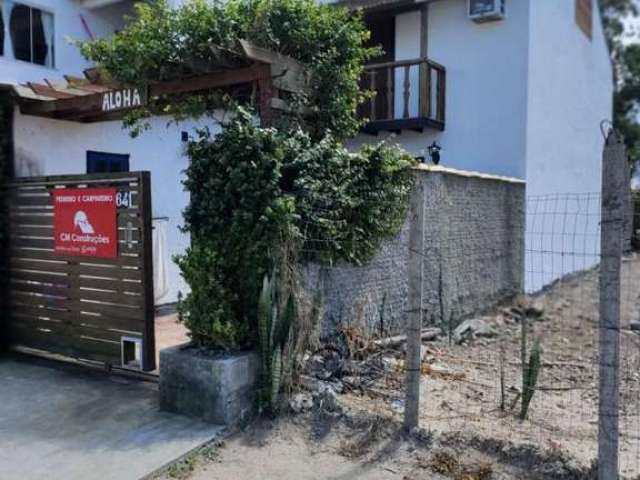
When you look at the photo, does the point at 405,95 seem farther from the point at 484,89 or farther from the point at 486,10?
the point at 486,10

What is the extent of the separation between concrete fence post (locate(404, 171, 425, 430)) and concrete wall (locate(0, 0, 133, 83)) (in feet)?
29.6

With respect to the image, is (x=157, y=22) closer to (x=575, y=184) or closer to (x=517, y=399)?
(x=517, y=399)

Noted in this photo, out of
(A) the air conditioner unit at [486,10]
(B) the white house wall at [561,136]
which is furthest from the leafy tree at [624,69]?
(A) the air conditioner unit at [486,10]

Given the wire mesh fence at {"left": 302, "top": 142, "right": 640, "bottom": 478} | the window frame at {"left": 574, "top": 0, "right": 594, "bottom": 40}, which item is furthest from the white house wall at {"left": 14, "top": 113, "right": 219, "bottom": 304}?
the window frame at {"left": 574, "top": 0, "right": 594, "bottom": 40}

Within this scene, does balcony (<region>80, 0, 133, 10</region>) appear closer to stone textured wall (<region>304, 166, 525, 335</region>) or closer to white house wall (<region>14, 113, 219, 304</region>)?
white house wall (<region>14, 113, 219, 304</region>)

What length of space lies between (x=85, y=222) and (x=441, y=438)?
395cm

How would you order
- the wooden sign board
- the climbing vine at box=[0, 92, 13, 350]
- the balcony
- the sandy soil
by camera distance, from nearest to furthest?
the sandy soil → the wooden sign board → the climbing vine at box=[0, 92, 13, 350] → the balcony

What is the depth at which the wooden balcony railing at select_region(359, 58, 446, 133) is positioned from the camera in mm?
11859

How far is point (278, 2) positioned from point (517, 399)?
3.95 metres

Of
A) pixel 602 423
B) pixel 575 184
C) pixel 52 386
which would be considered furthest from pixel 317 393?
pixel 575 184

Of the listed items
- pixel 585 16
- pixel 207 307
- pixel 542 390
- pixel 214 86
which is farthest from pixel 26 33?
pixel 585 16

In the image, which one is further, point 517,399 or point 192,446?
point 517,399

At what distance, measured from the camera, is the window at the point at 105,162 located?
8516 millimetres

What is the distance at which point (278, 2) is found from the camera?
540 centimetres
